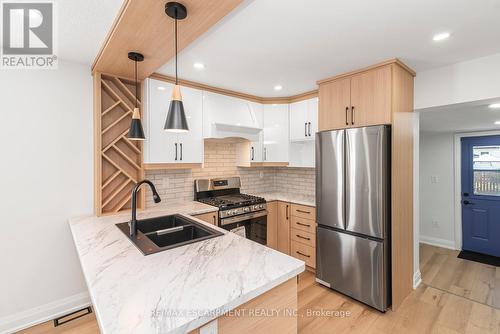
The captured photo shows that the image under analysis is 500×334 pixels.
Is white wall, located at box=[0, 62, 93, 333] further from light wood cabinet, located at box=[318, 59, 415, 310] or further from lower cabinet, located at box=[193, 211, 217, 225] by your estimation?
light wood cabinet, located at box=[318, 59, 415, 310]

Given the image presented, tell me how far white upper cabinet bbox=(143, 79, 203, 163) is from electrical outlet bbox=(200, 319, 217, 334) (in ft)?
6.47

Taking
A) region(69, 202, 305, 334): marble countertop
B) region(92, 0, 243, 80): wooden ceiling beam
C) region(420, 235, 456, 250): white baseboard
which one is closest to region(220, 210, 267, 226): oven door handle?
region(69, 202, 305, 334): marble countertop

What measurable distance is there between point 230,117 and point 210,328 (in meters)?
2.66

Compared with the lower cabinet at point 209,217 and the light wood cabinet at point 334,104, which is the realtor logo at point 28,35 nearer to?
the lower cabinet at point 209,217

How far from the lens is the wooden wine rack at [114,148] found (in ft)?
7.83

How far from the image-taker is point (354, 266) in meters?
2.46

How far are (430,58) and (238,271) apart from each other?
8.38ft

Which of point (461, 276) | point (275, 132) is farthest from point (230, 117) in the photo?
point (461, 276)

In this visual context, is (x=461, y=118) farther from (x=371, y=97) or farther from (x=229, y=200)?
(x=229, y=200)

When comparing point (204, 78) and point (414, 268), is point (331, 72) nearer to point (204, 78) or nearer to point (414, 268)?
point (204, 78)

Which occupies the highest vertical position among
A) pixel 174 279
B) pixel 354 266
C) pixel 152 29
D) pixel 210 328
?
pixel 152 29

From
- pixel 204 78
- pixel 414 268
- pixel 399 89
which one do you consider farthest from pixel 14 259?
pixel 414 268

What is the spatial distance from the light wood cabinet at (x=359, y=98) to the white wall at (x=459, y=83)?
0.37 meters

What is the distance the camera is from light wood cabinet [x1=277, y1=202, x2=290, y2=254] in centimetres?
333
